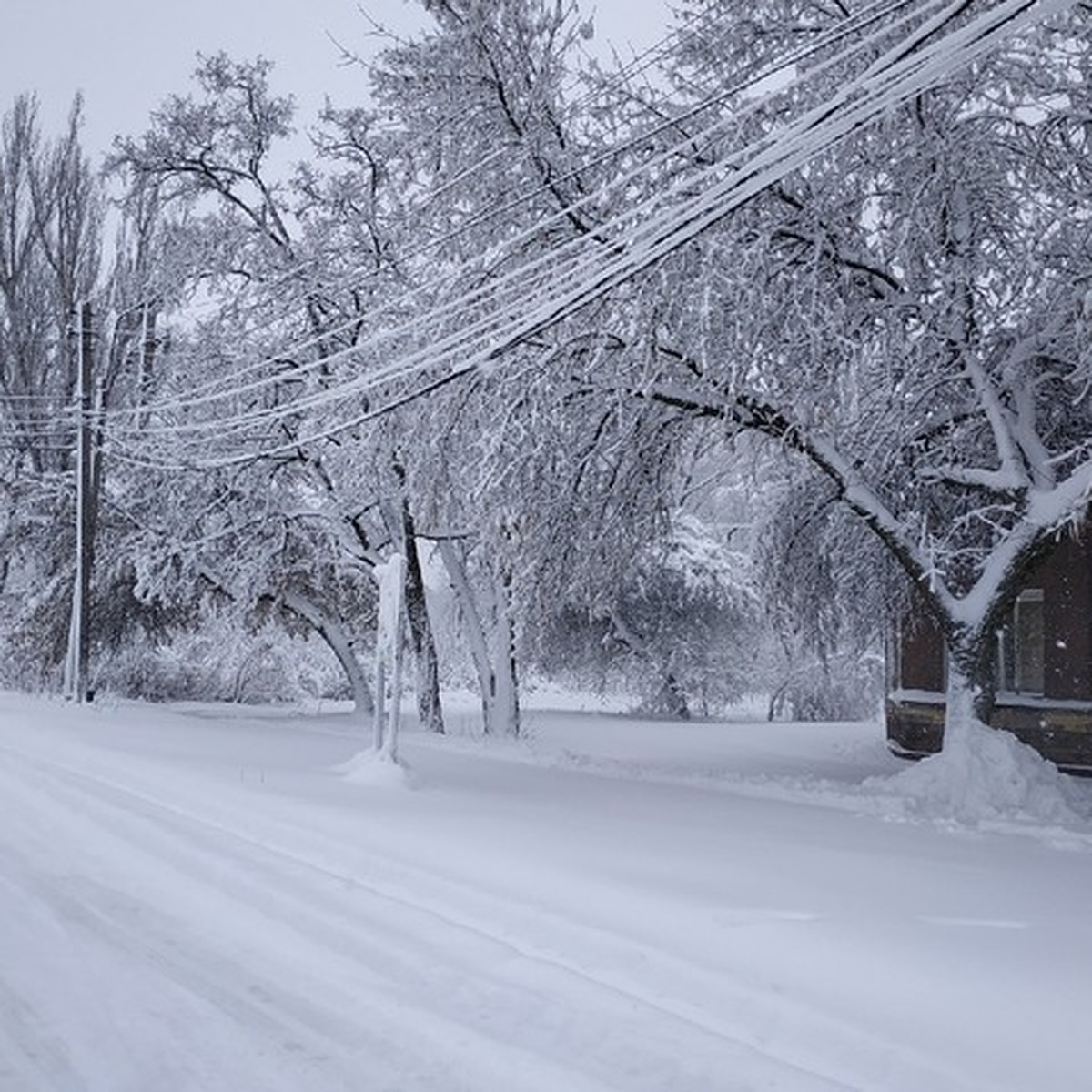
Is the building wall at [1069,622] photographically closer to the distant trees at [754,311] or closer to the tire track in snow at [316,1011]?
the distant trees at [754,311]

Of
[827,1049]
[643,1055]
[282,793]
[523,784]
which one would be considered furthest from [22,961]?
[523,784]

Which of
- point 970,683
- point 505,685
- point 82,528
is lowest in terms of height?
point 505,685

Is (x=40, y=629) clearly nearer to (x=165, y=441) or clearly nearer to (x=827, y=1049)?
(x=165, y=441)

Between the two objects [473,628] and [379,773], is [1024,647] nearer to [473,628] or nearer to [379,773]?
[473,628]

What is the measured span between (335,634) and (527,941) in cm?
1864

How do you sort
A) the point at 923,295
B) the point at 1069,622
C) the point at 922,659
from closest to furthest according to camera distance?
the point at 923,295 < the point at 1069,622 < the point at 922,659

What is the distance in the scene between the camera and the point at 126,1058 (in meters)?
4.06

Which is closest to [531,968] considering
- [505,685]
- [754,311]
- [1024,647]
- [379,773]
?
[379,773]

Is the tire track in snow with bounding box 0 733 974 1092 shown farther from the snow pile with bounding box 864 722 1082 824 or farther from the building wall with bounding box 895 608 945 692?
the building wall with bounding box 895 608 945 692

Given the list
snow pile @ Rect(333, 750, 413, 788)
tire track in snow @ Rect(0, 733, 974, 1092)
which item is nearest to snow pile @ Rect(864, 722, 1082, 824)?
snow pile @ Rect(333, 750, 413, 788)

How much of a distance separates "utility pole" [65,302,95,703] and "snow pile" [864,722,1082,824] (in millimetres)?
15249

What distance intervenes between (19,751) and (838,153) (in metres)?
11.1

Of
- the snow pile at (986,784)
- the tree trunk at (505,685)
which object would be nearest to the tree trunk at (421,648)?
the tree trunk at (505,685)

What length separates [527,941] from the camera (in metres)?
5.53
